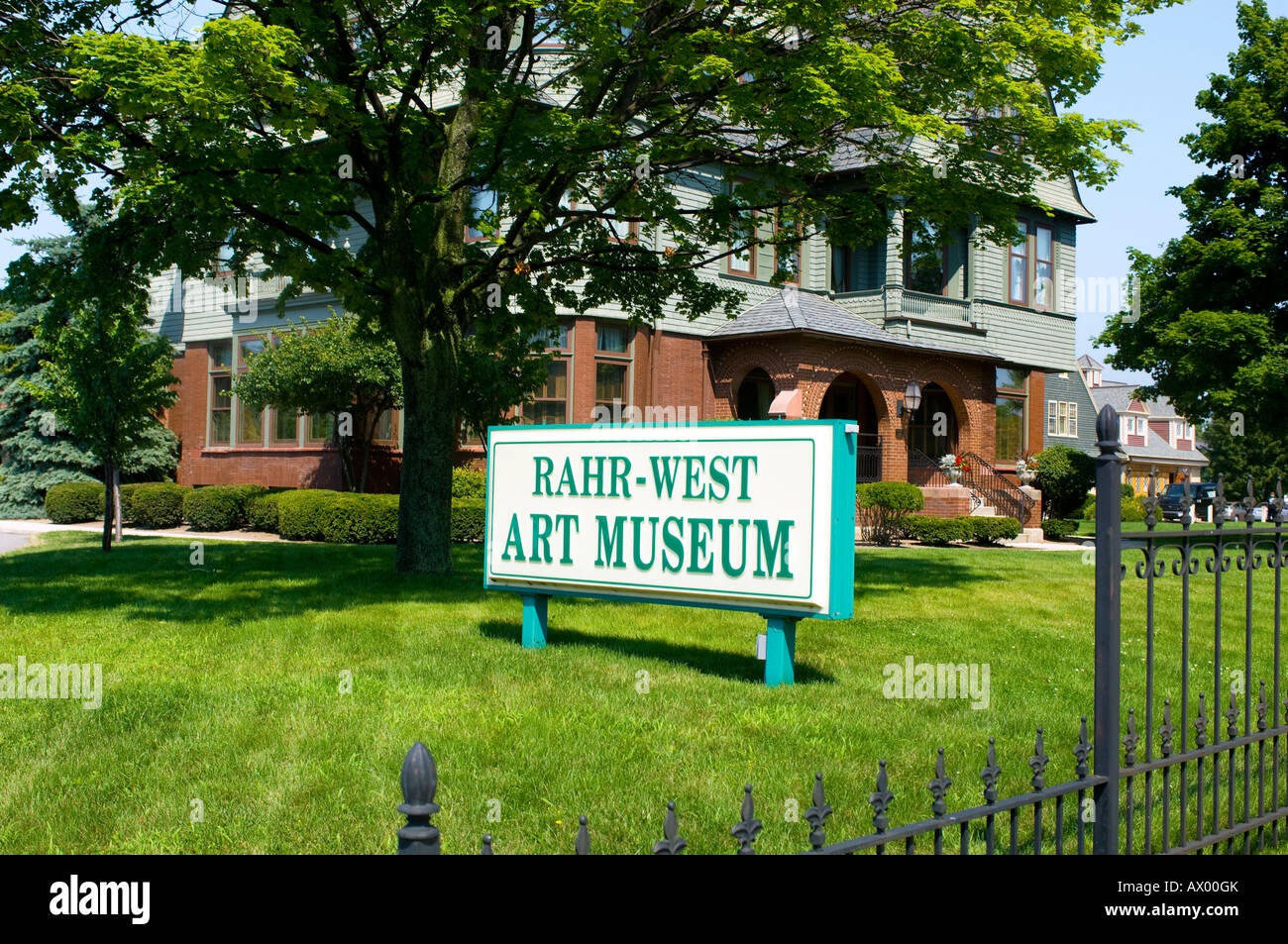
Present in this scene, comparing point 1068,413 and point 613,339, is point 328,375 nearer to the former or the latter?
point 613,339

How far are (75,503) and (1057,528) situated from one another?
2394 cm

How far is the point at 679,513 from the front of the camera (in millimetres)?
8219

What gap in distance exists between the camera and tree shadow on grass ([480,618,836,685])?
8281 millimetres

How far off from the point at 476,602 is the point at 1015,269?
22534 millimetres

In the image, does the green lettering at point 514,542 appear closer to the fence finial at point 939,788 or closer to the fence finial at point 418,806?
the fence finial at point 939,788

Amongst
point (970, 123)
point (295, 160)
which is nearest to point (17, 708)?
point (295, 160)

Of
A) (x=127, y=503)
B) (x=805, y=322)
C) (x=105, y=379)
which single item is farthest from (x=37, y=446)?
(x=805, y=322)

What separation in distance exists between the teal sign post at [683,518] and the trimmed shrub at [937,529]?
16.0 metres

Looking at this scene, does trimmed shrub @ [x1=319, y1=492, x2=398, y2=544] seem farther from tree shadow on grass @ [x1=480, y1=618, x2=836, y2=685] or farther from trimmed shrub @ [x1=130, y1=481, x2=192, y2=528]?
tree shadow on grass @ [x1=480, y1=618, x2=836, y2=685]

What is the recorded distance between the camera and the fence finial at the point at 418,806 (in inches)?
91.4

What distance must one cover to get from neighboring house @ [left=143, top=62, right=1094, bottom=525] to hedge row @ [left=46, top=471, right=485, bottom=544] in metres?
2.08

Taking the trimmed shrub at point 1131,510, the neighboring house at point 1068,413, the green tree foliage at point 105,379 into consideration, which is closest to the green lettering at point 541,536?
the green tree foliage at point 105,379

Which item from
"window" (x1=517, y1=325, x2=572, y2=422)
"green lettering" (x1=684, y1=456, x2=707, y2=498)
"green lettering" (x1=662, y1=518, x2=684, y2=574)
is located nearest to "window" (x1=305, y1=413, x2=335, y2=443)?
"window" (x1=517, y1=325, x2=572, y2=422)

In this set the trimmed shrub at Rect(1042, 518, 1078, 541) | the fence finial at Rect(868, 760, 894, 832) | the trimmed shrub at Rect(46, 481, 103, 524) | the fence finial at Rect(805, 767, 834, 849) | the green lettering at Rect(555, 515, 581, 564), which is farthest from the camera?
the trimmed shrub at Rect(46, 481, 103, 524)
